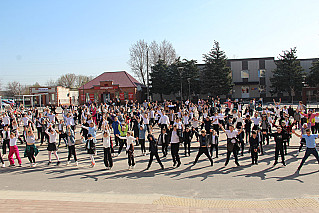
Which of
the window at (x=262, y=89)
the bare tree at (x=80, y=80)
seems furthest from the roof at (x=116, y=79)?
the bare tree at (x=80, y=80)

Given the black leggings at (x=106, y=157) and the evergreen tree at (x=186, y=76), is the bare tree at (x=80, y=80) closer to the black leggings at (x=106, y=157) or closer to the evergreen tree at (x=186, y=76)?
the evergreen tree at (x=186, y=76)

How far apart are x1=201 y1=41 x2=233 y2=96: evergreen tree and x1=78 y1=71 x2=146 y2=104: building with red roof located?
43.8ft

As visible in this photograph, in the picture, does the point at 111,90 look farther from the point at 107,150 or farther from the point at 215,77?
the point at 107,150

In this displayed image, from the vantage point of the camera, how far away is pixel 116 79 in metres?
53.5

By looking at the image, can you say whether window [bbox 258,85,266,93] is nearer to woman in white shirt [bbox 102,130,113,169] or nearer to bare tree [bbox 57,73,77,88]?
woman in white shirt [bbox 102,130,113,169]

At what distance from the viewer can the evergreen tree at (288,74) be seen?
45562mm

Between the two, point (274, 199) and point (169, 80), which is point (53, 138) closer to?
point (274, 199)

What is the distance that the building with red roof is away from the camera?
50.9 metres

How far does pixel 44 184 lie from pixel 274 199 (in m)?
6.97

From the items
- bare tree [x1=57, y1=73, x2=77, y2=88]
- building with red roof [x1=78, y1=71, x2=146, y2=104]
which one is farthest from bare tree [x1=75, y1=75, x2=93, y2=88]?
building with red roof [x1=78, y1=71, x2=146, y2=104]

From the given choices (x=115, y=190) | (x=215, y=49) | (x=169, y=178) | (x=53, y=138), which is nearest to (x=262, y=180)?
(x=169, y=178)

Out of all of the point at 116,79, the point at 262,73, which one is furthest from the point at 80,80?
the point at 262,73

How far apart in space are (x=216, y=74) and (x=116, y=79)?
65.5 ft

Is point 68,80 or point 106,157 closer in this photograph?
point 106,157
